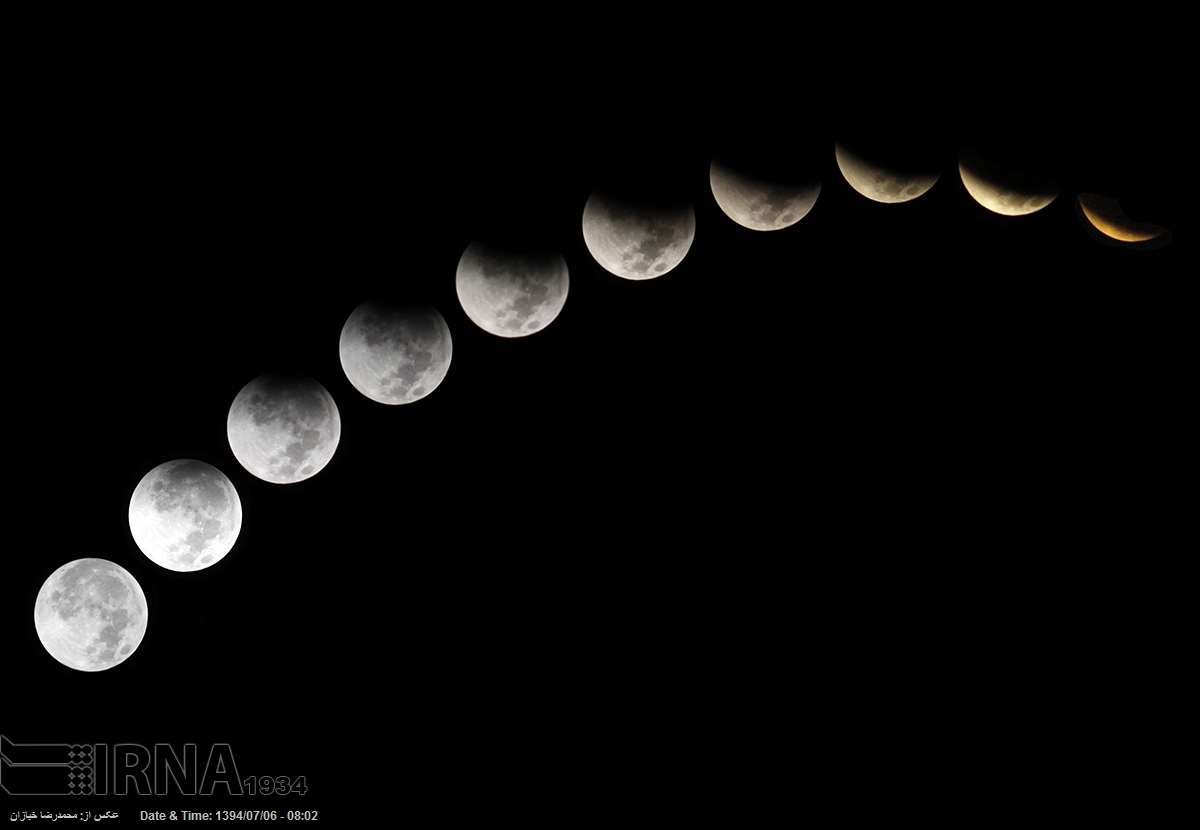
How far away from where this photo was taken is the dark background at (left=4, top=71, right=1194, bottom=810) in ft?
8.01

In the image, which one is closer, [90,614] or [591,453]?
[90,614]

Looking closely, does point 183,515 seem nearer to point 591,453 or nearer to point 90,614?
point 90,614

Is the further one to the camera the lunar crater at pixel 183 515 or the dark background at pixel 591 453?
the dark background at pixel 591 453

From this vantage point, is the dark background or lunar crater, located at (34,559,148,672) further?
the dark background

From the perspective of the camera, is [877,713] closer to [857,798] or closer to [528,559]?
[857,798]

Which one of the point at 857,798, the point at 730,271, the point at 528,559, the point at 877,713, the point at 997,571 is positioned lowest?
the point at 857,798

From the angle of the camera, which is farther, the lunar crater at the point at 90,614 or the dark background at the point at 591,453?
the dark background at the point at 591,453

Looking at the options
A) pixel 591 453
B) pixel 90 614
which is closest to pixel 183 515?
pixel 90 614

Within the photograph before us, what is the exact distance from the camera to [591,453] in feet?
8.57

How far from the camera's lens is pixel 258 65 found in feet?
8.16

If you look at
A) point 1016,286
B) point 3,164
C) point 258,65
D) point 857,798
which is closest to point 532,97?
point 258,65

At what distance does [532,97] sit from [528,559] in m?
1.55

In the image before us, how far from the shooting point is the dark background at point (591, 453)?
8.01ft

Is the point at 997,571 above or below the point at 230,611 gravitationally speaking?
below
